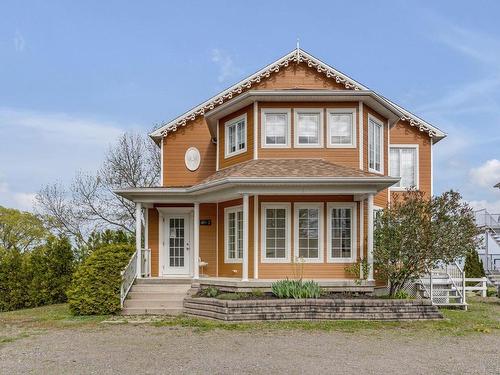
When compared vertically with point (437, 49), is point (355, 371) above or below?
below

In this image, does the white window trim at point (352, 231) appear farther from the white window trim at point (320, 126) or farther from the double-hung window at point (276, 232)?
the white window trim at point (320, 126)

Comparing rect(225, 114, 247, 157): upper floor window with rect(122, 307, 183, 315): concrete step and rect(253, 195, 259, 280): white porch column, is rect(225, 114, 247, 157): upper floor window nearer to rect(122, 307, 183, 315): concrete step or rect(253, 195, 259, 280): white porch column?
rect(253, 195, 259, 280): white porch column

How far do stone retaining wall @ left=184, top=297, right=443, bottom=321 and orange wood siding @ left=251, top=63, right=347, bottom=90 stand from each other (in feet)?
28.4

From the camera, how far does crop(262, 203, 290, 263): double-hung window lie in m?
15.0

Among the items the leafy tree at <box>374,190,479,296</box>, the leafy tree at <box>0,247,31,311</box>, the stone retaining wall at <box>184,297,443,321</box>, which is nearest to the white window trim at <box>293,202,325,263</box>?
the leafy tree at <box>374,190,479,296</box>

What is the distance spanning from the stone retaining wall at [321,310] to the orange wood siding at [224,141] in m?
5.27

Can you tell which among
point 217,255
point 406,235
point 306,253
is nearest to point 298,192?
point 306,253

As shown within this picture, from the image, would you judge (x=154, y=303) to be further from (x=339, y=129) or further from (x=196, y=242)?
(x=339, y=129)

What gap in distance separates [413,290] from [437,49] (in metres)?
7.38

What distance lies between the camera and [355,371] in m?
7.69

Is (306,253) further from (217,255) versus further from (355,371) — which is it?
(355,371)

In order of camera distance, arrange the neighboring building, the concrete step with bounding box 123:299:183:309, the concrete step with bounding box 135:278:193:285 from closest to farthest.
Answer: the concrete step with bounding box 123:299:183:309 < the neighboring building < the concrete step with bounding box 135:278:193:285

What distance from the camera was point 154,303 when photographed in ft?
47.1

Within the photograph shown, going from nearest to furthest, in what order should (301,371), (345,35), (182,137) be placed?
(301,371) < (345,35) < (182,137)
